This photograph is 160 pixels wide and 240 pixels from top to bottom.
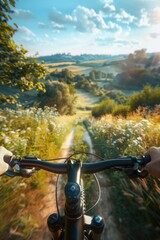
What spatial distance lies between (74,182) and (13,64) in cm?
425

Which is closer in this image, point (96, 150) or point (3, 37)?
point (3, 37)

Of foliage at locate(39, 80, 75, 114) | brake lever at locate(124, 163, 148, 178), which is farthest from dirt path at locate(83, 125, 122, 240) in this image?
foliage at locate(39, 80, 75, 114)

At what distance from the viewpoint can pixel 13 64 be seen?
4652 millimetres

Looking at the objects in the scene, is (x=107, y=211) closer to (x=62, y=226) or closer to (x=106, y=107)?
(x=62, y=226)

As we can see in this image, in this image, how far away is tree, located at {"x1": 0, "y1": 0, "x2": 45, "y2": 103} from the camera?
14.9 feet

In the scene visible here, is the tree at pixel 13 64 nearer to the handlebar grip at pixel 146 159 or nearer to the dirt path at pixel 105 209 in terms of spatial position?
the dirt path at pixel 105 209

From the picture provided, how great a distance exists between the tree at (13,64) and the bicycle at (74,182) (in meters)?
3.66

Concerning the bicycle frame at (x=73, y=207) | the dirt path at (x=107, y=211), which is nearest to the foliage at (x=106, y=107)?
the dirt path at (x=107, y=211)

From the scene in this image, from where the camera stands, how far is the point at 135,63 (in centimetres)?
8319

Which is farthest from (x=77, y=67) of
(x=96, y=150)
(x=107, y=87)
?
(x=96, y=150)

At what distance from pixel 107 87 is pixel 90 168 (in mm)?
81765

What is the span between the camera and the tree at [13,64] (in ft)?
14.9

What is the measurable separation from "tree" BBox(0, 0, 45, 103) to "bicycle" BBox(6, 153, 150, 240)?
12.0ft

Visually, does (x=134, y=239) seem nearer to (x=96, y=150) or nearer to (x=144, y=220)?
(x=144, y=220)
